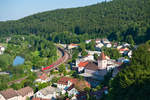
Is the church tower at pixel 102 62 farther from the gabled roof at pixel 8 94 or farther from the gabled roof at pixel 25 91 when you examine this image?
the gabled roof at pixel 8 94

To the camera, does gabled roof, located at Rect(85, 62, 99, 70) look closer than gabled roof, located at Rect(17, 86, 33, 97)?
No

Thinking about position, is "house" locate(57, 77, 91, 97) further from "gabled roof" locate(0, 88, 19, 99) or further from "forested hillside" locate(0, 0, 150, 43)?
"forested hillside" locate(0, 0, 150, 43)

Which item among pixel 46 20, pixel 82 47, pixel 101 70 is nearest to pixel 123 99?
pixel 101 70

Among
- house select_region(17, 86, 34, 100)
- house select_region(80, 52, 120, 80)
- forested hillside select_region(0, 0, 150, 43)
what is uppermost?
forested hillside select_region(0, 0, 150, 43)

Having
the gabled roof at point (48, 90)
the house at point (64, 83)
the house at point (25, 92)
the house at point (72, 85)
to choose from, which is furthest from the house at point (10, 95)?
the house at point (72, 85)

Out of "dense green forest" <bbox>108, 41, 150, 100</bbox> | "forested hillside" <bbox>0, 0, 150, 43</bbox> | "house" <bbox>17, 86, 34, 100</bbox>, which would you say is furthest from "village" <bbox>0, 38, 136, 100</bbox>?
"forested hillside" <bbox>0, 0, 150, 43</bbox>

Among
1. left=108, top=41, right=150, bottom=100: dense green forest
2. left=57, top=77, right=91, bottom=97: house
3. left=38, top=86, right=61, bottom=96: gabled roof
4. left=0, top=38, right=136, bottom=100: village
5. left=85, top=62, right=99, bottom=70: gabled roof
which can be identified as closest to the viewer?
left=108, top=41, right=150, bottom=100: dense green forest
